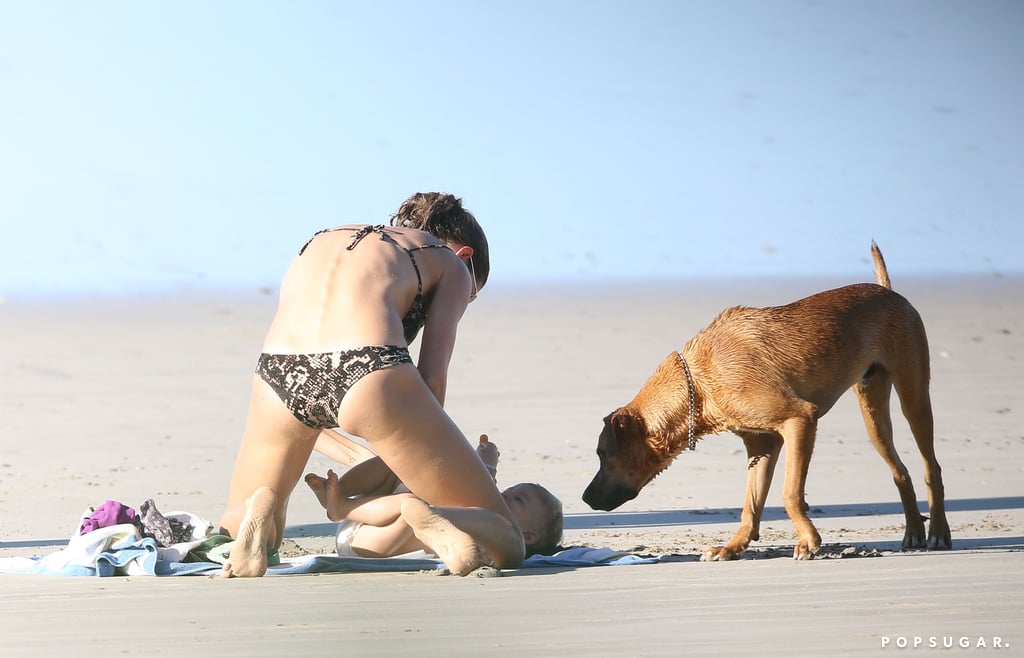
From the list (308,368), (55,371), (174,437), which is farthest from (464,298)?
(55,371)

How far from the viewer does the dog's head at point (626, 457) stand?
585 centimetres

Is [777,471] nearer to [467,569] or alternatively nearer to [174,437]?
[467,569]

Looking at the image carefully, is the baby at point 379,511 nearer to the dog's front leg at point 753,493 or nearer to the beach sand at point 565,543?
the beach sand at point 565,543

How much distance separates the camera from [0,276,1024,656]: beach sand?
4098mm

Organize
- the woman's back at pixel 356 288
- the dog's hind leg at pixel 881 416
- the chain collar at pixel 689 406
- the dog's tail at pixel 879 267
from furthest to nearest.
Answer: the dog's tail at pixel 879 267 → the dog's hind leg at pixel 881 416 → the chain collar at pixel 689 406 → the woman's back at pixel 356 288

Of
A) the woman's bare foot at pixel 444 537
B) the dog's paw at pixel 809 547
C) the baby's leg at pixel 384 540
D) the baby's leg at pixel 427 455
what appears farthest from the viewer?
the baby's leg at pixel 384 540

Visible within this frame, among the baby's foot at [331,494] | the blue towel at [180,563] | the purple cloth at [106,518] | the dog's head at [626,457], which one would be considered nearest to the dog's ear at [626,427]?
the dog's head at [626,457]

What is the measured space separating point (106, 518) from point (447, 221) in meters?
1.92

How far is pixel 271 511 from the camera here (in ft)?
16.4

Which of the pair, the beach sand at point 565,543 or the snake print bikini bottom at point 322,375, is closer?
the beach sand at point 565,543

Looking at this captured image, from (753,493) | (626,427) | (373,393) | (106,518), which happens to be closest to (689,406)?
(626,427)

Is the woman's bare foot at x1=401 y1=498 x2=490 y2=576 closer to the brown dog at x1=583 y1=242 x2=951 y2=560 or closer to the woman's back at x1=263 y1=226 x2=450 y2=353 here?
the woman's back at x1=263 y1=226 x2=450 y2=353

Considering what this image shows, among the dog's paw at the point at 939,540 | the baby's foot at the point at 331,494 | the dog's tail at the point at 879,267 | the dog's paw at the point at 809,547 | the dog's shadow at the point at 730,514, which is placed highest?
the dog's tail at the point at 879,267

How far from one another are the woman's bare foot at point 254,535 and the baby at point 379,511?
34 centimetres
